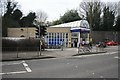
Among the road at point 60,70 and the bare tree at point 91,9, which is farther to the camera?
the bare tree at point 91,9

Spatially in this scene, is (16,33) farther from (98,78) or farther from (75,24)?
(98,78)

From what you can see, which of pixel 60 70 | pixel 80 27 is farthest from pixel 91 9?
pixel 60 70

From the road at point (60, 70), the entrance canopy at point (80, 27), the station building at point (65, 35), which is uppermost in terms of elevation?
the entrance canopy at point (80, 27)

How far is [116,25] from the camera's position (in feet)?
313

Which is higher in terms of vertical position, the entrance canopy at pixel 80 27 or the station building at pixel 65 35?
the entrance canopy at pixel 80 27

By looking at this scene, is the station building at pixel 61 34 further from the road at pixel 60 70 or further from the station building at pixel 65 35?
the road at pixel 60 70

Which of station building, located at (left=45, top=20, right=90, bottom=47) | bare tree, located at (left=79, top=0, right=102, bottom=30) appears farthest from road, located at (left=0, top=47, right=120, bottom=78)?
bare tree, located at (left=79, top=0, right=102, bottom=30)

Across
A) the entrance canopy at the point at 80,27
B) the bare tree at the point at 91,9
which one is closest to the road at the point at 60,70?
the entrance canopy at the point at 80,27

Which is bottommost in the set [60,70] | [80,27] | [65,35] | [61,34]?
[60,70]

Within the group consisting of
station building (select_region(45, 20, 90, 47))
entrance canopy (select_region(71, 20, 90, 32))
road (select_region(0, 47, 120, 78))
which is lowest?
road (select_region(0, 47, 120, 78))

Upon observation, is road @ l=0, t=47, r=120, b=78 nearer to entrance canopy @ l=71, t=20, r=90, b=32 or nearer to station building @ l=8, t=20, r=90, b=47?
station building @ l=8, t=20, r=90, b=47

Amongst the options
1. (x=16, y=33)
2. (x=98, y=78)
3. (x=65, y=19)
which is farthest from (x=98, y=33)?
(x=98, y=78)

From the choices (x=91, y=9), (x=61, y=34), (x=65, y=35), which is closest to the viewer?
(x=61, y=34)

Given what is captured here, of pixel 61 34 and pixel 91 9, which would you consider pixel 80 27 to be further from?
pixel 91 9
